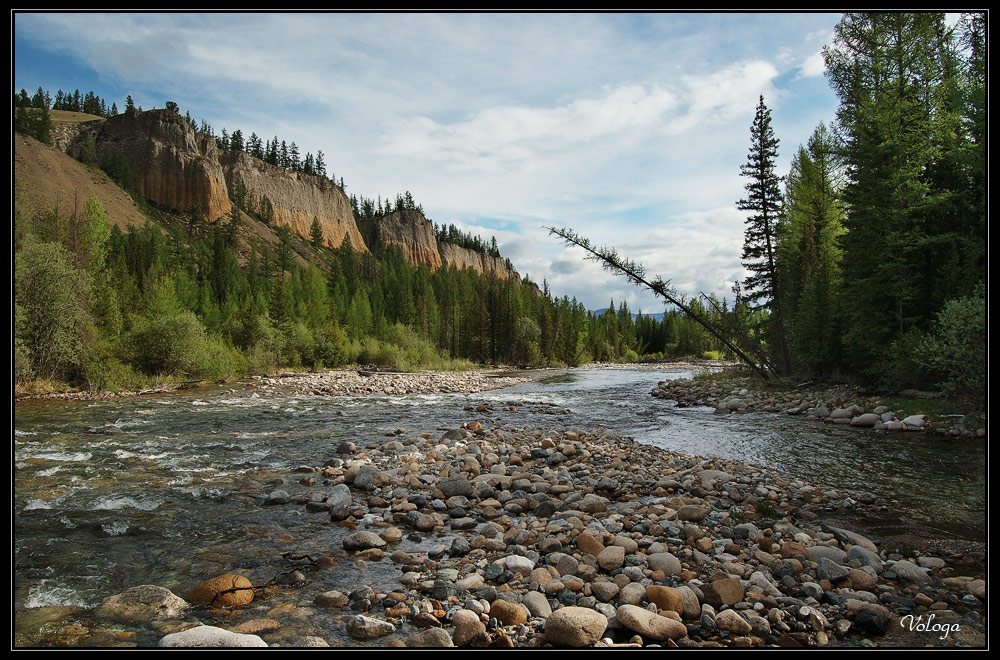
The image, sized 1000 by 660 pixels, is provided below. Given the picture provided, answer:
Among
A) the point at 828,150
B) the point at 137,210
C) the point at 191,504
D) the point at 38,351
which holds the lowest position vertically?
the point at 191,504

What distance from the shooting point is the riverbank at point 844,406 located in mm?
11636

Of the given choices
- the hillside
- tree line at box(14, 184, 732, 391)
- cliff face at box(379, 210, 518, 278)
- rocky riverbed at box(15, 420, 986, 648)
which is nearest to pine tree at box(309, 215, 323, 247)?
tree line at box(14, 184, 732, 391)

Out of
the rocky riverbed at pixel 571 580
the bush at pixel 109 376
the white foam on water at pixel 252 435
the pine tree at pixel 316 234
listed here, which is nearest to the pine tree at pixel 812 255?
the rocky riverbed at pixel 571 580

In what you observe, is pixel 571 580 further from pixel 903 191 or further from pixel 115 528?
pixel 903 191

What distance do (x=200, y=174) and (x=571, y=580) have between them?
Result: 126 meters

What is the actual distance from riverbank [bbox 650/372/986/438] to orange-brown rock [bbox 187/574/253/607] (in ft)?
37.1

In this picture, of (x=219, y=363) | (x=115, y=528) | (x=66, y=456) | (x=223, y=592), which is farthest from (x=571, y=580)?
(x=219, y=363)

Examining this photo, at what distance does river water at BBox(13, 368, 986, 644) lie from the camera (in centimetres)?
495

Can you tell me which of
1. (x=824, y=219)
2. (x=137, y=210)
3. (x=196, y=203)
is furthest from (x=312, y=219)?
(x=824, y=219)

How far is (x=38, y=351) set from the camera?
19.1 meters

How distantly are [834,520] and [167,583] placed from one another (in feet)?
26.3

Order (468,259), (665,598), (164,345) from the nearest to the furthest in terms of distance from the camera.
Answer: (665,598)
(164,345)
(468,259)

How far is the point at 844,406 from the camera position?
15.4m

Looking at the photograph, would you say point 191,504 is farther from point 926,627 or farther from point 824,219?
point 824,219
